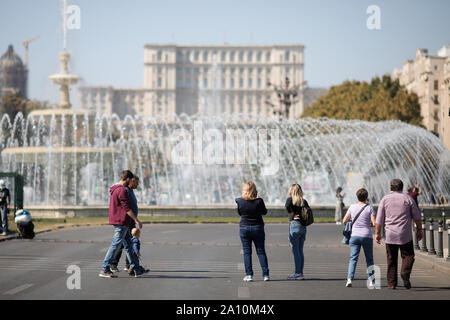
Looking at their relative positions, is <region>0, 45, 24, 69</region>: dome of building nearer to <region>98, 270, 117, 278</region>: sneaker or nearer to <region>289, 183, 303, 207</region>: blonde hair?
<region>98, 270, 117, 278</region>: sneaker

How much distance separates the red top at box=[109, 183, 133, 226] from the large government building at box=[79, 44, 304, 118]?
161 m

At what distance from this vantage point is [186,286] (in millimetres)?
10844

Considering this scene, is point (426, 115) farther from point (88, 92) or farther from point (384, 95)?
point (88, 92)

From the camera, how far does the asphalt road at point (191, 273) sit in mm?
10133

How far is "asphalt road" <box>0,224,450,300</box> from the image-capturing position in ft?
33.2

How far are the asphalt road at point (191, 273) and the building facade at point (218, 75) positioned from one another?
153413mm

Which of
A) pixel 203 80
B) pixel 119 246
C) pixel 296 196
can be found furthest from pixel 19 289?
pixel 203 80

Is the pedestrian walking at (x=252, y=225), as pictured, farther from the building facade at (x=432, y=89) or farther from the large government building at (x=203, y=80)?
the large government building at (x=203, y=80)

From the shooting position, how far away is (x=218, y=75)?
179m

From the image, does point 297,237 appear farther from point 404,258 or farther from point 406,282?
point 406,282

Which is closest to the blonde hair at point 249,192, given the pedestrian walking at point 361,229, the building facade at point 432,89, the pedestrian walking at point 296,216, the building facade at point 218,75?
the pedestrian walking at point 296,216

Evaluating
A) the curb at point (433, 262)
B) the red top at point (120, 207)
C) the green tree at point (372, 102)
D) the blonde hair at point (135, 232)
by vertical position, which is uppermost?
the green tree at point (372, 102)

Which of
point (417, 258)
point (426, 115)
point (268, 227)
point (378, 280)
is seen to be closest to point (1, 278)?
point (378, 280)

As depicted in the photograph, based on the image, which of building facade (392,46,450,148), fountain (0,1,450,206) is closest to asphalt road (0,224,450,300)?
fountain (0,1,450,206)
